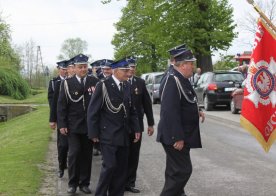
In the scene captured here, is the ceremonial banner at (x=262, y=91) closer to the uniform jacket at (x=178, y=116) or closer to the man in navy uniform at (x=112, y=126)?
the uniform jacket at (x=178, y=116)

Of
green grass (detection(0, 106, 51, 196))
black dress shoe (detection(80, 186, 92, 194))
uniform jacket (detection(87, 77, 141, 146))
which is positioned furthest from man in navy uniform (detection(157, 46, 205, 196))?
green grass (detection(0, 106, 51, 196))

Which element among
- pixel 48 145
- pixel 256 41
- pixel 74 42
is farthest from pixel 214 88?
pixel 74 42

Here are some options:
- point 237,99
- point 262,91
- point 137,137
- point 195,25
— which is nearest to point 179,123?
point 137,137

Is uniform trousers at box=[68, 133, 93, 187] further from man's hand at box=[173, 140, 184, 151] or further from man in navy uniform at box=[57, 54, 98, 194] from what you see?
man's hand at box=[173, 140, 184, 151]

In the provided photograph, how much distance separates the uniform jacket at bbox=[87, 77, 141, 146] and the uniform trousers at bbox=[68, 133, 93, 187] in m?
1.07

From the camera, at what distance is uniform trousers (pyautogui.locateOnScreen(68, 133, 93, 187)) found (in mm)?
7945

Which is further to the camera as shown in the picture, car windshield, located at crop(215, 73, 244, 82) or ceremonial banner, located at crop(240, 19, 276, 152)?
car windshield, located at crop(215, 73, 244, 82)

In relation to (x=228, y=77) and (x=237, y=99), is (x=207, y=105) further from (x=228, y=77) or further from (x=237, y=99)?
(x=237, y=99)

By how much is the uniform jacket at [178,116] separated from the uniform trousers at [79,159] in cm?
198

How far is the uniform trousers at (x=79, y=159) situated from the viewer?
795cm

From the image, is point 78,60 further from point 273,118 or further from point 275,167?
point 275,167

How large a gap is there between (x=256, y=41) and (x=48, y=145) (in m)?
6.87

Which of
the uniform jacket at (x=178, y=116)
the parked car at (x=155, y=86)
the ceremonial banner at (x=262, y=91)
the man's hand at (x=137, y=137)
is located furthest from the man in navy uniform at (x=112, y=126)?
the parked car at (x=155, y=86)

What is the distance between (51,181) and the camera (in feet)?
28.7
